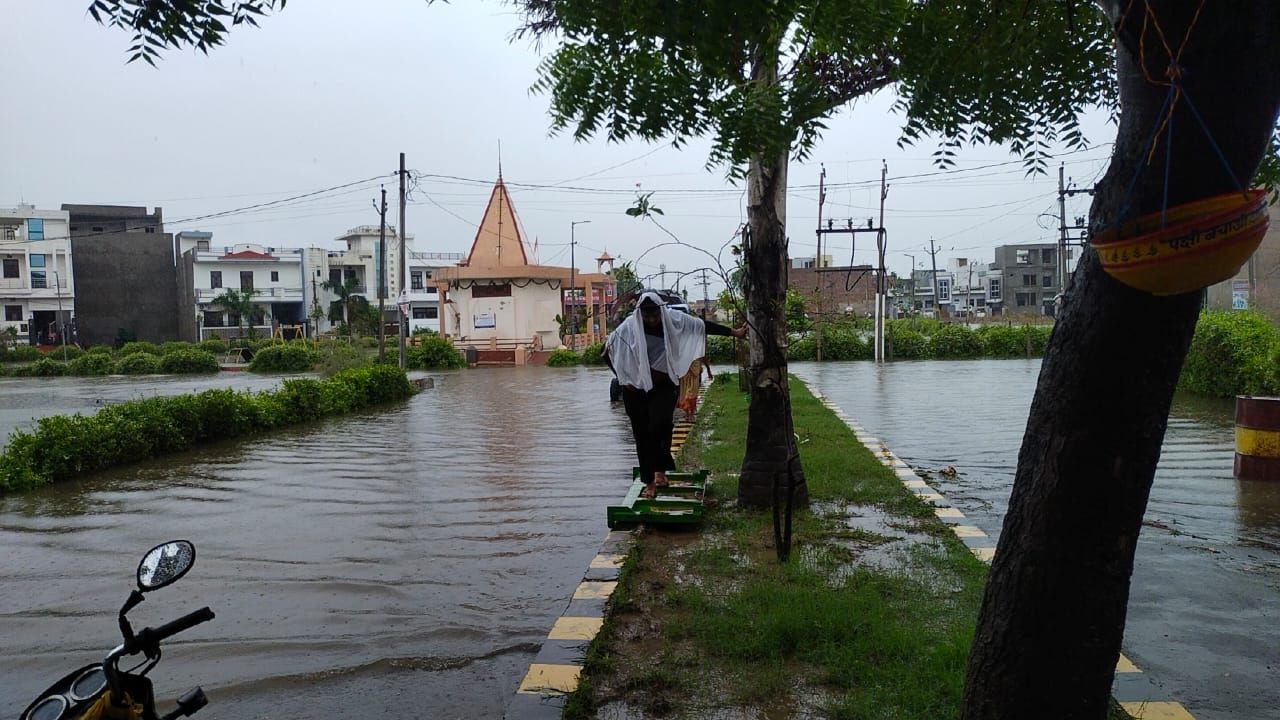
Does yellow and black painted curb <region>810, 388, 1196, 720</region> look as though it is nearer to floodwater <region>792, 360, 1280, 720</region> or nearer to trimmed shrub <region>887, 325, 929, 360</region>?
floodwater <region>792, 360, 1280, 720</region>

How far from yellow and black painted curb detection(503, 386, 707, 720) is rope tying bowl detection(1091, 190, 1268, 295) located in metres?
2.64

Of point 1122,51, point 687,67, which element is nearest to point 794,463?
point 687,67

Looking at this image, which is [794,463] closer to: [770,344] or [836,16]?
[770,344]

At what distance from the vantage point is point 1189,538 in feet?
20.9

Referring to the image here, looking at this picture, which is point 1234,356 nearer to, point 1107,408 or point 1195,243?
point 1107,408

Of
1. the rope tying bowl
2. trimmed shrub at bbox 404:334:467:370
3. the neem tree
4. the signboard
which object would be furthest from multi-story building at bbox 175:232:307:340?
the rope tying bowl

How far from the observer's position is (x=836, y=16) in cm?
388

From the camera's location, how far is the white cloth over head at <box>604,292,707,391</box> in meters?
6.64

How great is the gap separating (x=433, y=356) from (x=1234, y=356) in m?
26.3

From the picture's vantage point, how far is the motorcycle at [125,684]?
6.23ft

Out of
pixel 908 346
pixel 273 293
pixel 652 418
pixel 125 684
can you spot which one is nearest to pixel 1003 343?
pixel 908 346

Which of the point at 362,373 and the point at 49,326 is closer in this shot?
the point at 362,373

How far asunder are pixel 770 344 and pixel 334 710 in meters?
3.60

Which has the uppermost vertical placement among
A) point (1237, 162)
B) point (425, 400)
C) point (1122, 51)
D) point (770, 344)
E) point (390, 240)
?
point (390, 240)
